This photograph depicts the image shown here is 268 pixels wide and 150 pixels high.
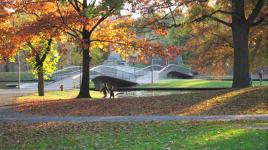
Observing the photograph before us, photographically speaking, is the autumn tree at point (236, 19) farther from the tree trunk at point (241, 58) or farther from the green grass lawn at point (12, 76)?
the green grass lawn at point (12, 76)

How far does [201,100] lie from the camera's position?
70.9 feet

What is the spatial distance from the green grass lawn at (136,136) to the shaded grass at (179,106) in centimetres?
328

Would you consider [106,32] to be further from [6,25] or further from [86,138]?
[86,138]

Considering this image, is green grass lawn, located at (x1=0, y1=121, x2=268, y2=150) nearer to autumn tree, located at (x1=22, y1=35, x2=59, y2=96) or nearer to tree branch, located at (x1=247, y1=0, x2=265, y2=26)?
tree branch, located at (x1=247, y1=0, x2=265, y2=26)

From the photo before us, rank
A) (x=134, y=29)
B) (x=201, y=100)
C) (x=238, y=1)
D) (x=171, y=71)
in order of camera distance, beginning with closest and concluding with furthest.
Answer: (x=201, y=100) < (x=238, y=1) < (x=134, y=29) < (x=171, y=71)

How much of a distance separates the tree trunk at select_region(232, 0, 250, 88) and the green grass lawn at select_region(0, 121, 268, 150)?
9.20 m

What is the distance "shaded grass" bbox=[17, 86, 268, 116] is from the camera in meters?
19.3

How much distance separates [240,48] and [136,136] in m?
12.6

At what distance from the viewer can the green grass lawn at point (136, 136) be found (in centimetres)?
1175

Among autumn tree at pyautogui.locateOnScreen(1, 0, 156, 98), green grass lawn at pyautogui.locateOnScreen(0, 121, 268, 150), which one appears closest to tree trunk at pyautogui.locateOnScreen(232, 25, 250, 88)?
autumn tree at pyautogui.locateOnScreen(1, 0, 156, 98)

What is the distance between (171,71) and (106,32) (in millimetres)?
48192

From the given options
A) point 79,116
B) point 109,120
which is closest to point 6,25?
point 79,116

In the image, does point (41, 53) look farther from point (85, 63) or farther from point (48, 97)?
point (85, 63)

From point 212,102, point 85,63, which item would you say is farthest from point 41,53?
point 212,102
